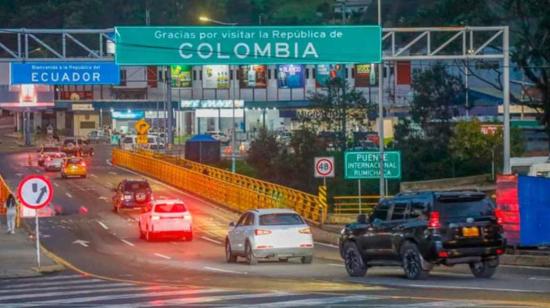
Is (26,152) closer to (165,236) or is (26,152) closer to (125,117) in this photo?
(125,117)

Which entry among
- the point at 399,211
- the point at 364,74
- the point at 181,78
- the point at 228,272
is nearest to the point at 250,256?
the point at 228,272

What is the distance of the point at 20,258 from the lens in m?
34.8

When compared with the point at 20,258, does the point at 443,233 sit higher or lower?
higher

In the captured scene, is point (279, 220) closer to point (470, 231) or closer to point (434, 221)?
point (434, 221)

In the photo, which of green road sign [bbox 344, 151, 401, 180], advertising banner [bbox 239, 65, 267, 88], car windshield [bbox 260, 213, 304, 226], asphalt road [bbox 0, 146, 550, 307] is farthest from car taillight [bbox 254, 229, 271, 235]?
advertising banner [bbox 239, 65, 267, 88]

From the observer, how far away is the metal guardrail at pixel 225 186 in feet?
169

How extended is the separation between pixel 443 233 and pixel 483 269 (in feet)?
5.27

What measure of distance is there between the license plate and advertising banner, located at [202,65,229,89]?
69828mm

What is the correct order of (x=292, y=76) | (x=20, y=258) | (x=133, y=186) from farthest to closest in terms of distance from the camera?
1. (x=292, y=76)
2. (x=133, y=186)
3. (x=20, y=258)

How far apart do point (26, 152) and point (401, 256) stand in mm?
91645

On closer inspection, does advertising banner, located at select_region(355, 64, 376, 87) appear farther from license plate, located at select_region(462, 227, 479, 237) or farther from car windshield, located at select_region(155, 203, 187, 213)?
license plate, located at select_region(462, 227, 479, 237)

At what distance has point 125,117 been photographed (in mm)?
136000

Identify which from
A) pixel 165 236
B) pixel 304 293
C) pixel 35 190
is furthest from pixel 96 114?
pixel 304 293

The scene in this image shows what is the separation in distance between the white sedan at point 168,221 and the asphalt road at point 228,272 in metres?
0.55
